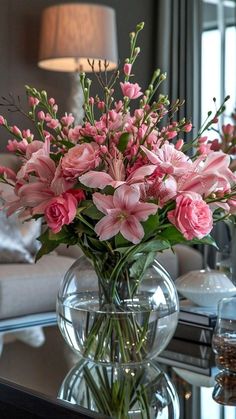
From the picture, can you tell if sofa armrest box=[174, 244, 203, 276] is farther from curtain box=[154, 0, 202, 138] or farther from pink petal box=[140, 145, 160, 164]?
pink petal box=[140, 145, 160, 164]

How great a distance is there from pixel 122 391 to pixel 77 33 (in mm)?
2971

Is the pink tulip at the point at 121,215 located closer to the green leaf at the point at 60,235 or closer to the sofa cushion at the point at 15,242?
the green leaf at the point at 60,235

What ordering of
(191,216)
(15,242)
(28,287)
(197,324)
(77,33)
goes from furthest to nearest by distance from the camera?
(77,33), (15,242), (28,287), (197,324), (191,216)

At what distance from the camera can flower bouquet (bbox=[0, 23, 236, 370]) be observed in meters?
1.16

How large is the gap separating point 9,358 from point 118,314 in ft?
1.24

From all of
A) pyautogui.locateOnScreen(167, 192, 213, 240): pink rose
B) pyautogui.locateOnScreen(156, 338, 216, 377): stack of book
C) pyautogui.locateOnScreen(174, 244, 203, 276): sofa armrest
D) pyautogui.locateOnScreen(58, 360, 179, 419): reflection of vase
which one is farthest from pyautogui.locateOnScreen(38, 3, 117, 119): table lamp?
pyautogui.locateOnScreen(167, 192, 213, 240): pink rose

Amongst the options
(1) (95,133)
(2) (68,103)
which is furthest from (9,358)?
(2) (68,103)

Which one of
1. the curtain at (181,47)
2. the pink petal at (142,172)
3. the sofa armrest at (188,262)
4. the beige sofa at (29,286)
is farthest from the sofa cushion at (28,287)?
the curtain at (181,47)

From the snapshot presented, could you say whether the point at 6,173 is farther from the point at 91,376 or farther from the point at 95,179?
the point at 91,376

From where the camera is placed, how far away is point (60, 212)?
3.74 ft

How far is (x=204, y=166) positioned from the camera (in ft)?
3.97

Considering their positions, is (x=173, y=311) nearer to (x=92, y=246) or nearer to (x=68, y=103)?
(x=92, y=246)

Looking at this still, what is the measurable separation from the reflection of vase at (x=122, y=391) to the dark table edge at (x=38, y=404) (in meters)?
0.03

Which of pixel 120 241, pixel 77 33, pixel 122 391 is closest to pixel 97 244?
pixel 120 241
